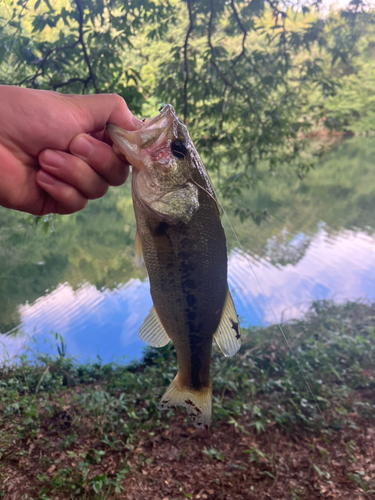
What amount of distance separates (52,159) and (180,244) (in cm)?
69

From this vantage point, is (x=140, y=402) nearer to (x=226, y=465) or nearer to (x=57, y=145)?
(x=226, y=465)

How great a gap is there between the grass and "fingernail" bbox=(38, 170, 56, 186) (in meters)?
2.77

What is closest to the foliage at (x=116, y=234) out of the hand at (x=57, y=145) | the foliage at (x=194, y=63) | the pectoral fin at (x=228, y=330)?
the foliage at (x=194, y=63)

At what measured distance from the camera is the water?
20.5 feet

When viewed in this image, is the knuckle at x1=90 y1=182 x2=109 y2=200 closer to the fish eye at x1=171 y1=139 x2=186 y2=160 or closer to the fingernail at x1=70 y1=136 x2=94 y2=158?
the fingernail at x1=70 y1=136 x2=94 y2=158

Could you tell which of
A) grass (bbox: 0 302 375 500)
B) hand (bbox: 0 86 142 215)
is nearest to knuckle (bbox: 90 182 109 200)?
hand (bbox: 0 86 142 215)

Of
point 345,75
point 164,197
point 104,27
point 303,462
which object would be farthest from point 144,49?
point 345,75

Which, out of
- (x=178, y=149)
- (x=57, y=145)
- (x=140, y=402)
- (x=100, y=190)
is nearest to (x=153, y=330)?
(x=100, y=190)

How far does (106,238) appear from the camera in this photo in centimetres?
1059

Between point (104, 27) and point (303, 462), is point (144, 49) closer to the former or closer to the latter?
point (104, 27)

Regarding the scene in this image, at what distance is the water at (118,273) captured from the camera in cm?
626

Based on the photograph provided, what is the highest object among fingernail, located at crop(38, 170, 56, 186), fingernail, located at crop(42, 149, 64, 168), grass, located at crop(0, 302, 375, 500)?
fingernail, located at crop(42, 149, 64, 168)

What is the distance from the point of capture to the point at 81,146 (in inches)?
58.0

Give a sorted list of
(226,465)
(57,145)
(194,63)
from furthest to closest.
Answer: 1. (194,63)
2. (226,465)
3. (57,145)
